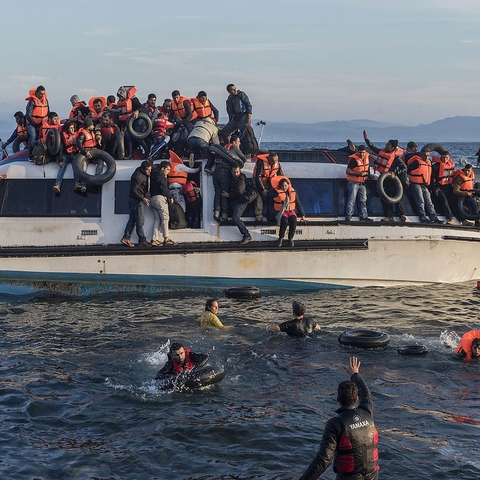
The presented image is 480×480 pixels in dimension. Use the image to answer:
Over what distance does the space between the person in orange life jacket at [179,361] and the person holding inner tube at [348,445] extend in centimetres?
419

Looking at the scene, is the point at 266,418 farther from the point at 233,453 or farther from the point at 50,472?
the point at 50,472

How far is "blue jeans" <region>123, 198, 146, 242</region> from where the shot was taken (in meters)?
17.5

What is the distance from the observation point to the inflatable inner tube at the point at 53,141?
18.1 metres

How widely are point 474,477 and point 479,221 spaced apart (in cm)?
988

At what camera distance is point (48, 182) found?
18172 millimetres

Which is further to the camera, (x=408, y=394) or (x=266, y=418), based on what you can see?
(x=408, y=394)

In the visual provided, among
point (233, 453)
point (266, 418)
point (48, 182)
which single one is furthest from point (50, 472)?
point (48, 182)

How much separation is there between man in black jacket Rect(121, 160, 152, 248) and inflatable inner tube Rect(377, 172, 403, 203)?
501 centimetres

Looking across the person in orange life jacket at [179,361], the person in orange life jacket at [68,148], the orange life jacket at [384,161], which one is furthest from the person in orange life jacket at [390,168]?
the person in orange life jacket at [179,361]

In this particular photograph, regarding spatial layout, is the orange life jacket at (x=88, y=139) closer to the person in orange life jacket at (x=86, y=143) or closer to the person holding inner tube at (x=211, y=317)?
the person in orange life jacket at (x=86, y=143)

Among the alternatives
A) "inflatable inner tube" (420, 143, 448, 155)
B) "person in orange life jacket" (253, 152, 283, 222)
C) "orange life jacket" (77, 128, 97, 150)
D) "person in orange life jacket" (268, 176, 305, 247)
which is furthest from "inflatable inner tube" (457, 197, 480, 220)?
"orange life jacket" (77, 128, 97, 150)

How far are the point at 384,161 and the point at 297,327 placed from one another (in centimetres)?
549

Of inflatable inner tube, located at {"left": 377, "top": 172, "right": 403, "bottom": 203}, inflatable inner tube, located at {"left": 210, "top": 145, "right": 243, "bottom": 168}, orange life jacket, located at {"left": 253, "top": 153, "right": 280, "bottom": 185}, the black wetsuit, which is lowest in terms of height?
the black wetsuit

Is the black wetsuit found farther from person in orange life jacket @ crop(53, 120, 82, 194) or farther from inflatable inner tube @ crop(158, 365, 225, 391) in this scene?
person in orange life jacket @ crop(53, 120, 82, 194)
